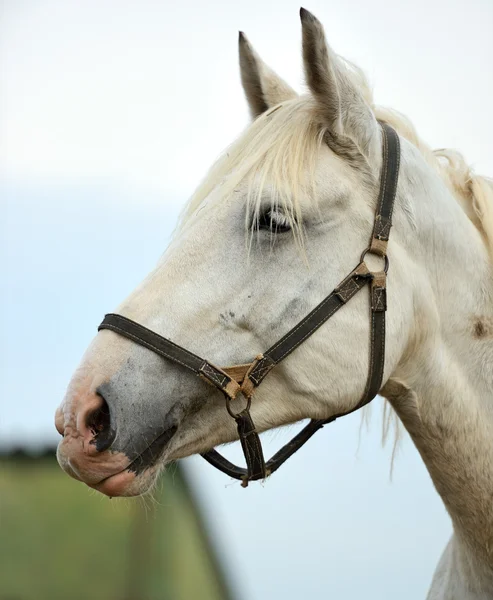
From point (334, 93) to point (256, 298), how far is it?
3.00ft

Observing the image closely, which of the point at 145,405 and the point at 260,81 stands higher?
the point at 260,81

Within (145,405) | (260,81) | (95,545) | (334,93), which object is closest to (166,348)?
(145,405)

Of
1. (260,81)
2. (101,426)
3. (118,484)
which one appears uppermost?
(260,81)

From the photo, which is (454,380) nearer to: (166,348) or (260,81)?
(166,348)

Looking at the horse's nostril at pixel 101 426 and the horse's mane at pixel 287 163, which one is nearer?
the horse's nostril at pixel 101 426

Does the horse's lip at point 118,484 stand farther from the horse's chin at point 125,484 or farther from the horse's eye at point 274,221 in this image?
the horse's eye at point 274,221

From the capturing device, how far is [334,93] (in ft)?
9.54

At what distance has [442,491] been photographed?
3.16m

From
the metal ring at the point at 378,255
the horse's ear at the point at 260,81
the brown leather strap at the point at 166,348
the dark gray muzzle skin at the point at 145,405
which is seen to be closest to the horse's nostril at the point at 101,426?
the dark gray muzzle skin at the point at 145,405

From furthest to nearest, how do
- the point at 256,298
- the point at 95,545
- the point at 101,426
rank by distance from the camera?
the point at 95,545, the point at 256,298, the point at 101,426

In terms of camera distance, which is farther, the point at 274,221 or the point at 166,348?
the point at 274,221

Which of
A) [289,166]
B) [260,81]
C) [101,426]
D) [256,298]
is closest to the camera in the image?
[101,426]

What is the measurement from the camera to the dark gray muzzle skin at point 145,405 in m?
2.45

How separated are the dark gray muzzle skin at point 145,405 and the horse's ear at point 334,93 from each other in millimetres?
1243
